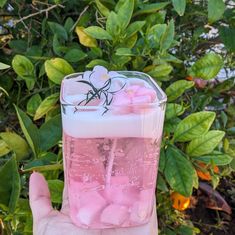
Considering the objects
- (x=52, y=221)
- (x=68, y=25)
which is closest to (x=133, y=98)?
(x=52, y=221)

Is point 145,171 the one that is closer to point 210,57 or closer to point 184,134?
point 184,134

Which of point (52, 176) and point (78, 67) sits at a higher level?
point (78, 67)

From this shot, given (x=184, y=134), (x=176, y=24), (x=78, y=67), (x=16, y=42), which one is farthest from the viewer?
(x=176, y=24)

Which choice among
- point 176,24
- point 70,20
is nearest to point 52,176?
point 70,20

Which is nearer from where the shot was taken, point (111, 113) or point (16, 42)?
point (111, 113)

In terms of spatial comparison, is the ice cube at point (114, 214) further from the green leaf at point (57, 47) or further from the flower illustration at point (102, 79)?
the green leaf at point (57, 47)

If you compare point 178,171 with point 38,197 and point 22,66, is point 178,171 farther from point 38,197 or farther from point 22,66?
point 22,66

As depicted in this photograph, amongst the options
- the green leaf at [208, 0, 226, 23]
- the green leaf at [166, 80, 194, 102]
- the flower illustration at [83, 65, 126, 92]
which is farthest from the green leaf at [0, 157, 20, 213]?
the green leaf at [208, 0, 226, 23]
